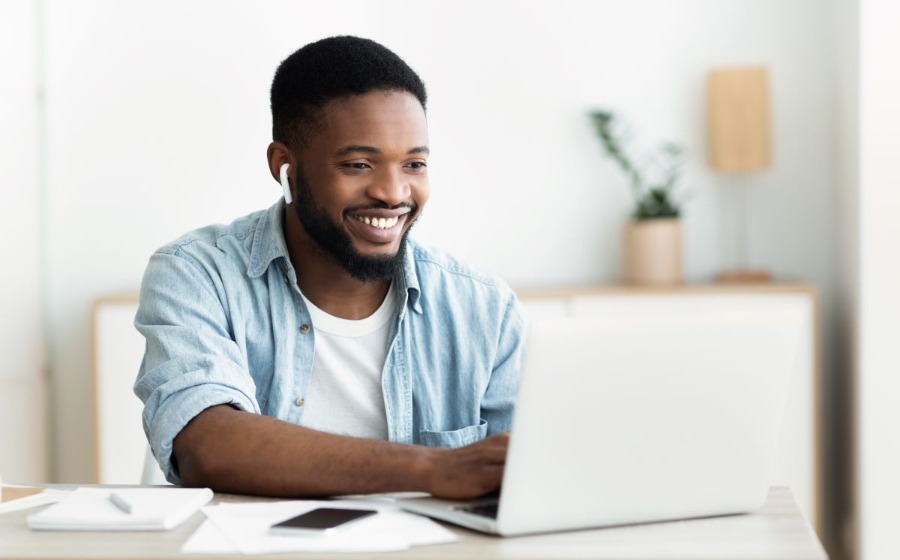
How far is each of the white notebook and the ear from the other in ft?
2.33

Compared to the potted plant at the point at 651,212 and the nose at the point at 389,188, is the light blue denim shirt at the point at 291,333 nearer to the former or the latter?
the nose at the point at 389,188

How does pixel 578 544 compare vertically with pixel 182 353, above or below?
below

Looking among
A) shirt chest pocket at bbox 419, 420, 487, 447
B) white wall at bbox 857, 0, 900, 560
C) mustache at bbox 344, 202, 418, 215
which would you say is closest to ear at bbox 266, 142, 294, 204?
mustache at bbox 344, 202, 418, 215

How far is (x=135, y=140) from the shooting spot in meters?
3.75

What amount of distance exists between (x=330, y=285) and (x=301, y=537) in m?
0.76

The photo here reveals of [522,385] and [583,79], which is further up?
[583,79]

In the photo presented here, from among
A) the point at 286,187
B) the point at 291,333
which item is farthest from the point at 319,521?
the point at 286,187

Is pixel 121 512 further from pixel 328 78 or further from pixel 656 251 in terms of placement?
pixel 656 251

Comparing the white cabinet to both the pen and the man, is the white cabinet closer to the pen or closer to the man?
the man

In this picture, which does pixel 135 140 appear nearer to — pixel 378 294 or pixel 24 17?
pixel 24 17

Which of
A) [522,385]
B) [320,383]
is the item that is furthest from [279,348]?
[522,385]

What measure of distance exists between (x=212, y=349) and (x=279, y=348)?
18cm

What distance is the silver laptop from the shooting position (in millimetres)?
1210

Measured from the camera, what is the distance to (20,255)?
11.8 ft
